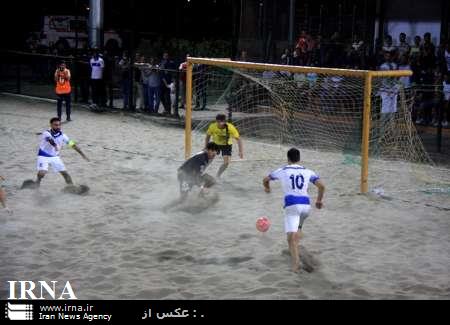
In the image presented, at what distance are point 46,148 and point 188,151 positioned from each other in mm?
3708

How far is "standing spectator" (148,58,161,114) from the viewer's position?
22.2 meters

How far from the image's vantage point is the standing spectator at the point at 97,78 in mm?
23219

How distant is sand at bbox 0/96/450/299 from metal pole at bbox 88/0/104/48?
1101 cm

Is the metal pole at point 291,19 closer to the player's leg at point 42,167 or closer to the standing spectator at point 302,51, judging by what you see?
the standing spectator at point 302,51

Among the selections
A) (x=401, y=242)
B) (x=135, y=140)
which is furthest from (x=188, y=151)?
(x=401, y=242)

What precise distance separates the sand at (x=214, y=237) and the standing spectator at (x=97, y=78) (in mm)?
7809

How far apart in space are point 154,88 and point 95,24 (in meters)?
5.21

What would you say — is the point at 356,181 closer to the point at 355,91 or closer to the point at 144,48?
the point at 355,91

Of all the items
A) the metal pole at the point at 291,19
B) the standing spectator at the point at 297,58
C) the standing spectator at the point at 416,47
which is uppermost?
the metal pole at the point at 291,19

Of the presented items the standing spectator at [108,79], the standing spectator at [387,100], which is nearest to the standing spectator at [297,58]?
the standing spectator at [108,79]

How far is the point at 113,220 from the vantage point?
10977 mm

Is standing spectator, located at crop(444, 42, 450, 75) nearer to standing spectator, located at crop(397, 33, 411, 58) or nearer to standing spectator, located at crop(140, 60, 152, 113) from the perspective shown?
standing spectator, located at crop(397, 33, 411, 58)

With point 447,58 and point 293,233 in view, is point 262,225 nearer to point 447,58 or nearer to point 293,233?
point 293,233

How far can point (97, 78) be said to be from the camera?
2333 centimetres
